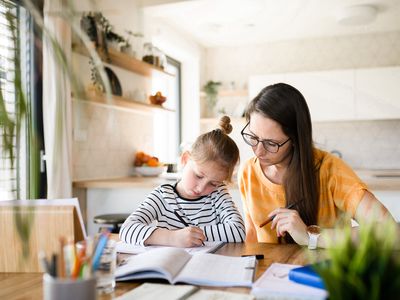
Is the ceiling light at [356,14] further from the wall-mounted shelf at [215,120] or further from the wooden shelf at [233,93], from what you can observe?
the wall-mounted shelf at [215,120]

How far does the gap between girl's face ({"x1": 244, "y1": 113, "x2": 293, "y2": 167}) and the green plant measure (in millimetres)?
1054

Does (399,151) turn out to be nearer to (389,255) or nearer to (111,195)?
(111,195)

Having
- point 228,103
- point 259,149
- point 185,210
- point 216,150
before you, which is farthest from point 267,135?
point 228,103

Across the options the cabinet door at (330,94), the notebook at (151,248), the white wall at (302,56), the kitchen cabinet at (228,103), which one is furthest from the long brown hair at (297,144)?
the white wall at (302,56)

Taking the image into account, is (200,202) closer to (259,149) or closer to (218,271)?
(259,149)

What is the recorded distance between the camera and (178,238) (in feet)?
4.60

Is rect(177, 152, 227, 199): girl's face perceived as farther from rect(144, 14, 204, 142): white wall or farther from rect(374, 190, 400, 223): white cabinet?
rect(144, 14, 204, 142): white wall

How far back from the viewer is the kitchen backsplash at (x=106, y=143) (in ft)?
10.9

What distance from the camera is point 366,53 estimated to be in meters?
5.24

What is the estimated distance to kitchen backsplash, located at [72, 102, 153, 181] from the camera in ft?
10.9

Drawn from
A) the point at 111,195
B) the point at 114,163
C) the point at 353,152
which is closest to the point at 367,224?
the point at 111,195

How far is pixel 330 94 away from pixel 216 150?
3.58 metres

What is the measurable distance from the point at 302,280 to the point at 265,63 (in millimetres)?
4930

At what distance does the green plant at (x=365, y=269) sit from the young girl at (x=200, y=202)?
0.87 metres
